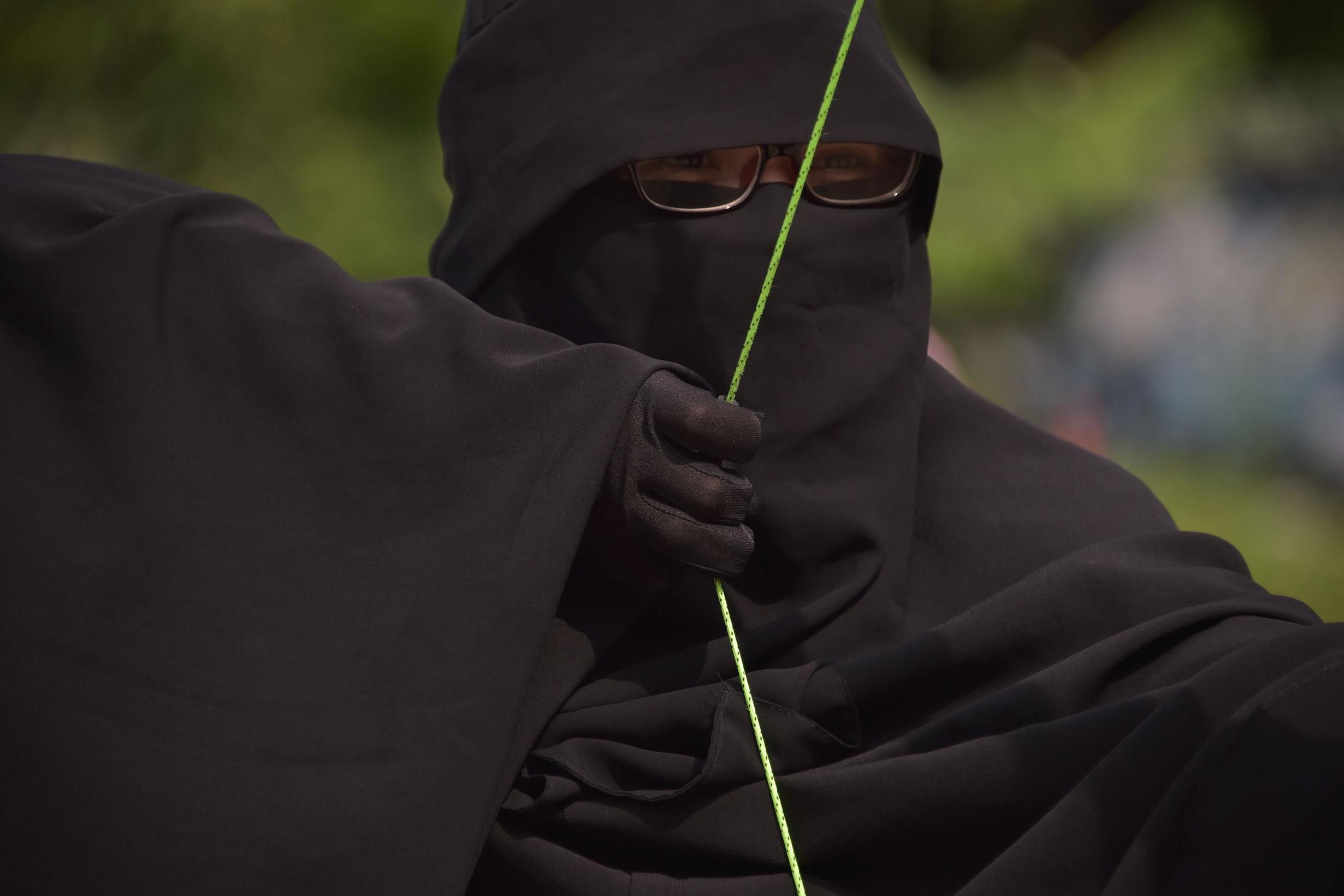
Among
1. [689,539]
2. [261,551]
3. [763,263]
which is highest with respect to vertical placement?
[763,263]

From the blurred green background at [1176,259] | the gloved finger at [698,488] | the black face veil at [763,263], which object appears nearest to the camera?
the gloved finger at [698,488]

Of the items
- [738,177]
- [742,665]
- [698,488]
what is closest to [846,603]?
[742,665]

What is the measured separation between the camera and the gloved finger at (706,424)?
1390mm

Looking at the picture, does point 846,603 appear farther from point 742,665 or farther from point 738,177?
point 738,177

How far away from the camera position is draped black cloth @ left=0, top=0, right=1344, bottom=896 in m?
1.27

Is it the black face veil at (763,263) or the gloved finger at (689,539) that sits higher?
the black face veil at (763,263)

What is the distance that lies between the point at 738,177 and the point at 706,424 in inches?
21.1

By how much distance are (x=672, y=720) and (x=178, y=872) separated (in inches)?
21.4

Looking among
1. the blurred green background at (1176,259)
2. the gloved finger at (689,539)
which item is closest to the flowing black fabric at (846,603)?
the gloved finger at (689,539)

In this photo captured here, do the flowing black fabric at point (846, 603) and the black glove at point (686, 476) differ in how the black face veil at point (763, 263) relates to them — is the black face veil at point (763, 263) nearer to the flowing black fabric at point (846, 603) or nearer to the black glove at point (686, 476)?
the flowing black fabric at point (846, 603)

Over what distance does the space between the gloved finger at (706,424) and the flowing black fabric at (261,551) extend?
0.17 ft

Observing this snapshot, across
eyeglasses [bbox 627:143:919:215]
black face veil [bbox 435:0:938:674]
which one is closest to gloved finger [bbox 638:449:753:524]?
black face veil [bbox 435:0:938:674]

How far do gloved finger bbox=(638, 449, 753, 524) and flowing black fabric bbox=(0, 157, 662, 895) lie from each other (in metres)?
0.06

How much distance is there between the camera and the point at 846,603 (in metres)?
1.70
